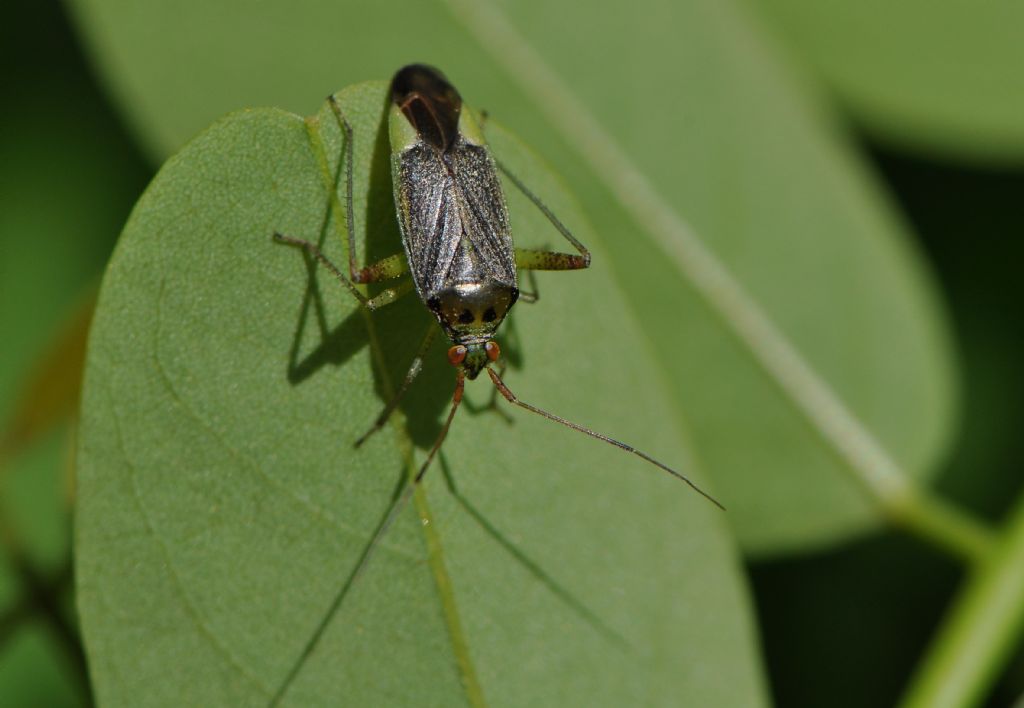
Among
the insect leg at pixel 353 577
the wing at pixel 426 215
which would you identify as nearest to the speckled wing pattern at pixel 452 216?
the wing at pixel 426 215

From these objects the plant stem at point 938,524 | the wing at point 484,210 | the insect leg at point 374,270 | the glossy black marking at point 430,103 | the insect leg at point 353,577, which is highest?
the glossy black marking at point 430,103

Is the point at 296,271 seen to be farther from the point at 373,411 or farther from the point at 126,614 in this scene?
the point at 126,614

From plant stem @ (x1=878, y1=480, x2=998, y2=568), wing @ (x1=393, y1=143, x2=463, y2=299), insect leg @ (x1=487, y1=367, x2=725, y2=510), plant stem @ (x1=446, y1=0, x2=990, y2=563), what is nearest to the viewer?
insect leg @ (x1=487, y1=367, x2=725, y2=510)

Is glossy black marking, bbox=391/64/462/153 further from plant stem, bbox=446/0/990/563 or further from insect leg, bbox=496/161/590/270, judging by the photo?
plant stem, bbox=446/0/990/563

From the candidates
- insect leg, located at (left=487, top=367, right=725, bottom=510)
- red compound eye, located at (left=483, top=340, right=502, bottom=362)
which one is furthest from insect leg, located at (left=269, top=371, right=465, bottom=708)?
red compound eye, located at (left=483, top=340, right=502, bottom=362)

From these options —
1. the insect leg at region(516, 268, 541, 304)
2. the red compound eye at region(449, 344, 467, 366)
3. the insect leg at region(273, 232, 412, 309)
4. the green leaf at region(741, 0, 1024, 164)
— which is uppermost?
the green leaf at region(741, 0, 1024, 164)

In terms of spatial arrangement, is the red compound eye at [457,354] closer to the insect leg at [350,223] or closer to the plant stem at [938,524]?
the insect leg at [350,223]
